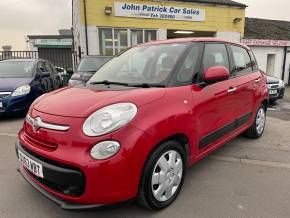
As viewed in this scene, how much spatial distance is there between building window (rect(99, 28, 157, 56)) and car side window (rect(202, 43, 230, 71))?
869 centimetres

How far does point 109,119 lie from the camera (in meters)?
2.40

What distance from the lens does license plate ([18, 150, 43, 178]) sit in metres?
2.49

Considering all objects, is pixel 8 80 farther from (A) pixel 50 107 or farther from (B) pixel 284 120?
(B) pixel 284 120

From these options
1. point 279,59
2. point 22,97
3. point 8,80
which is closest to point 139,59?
point 22,97

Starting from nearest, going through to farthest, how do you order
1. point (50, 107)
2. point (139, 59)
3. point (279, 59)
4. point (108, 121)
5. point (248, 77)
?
point (108, 121), point (50, 107), point (139, 59), point (248, 77), point (279, 59)

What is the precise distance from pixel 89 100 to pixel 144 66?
100cm

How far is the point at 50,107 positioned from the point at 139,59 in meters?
1.35

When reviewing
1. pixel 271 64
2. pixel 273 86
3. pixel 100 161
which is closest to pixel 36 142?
pixel 100 161

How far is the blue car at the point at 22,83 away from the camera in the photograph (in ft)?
20.8

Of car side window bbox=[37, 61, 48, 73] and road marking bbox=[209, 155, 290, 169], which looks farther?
car side window bbox=[37, 61, 48, 73]

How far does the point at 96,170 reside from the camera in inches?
88.2

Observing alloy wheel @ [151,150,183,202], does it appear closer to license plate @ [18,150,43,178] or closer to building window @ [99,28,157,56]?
license plate @ [18,150,43,178]

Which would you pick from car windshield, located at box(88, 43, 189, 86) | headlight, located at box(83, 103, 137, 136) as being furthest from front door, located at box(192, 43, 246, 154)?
headlight, located at box(83, 103, 137, 136)

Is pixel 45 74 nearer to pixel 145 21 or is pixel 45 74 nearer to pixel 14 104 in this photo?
pixel 14 104
